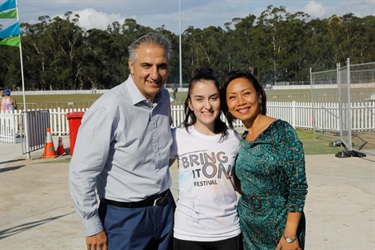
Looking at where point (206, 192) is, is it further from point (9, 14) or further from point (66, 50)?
point (66, 50)

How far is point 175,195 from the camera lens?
7035mm

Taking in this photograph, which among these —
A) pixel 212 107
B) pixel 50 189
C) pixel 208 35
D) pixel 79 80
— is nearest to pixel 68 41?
pixel 79 80

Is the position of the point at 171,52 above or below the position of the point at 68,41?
below

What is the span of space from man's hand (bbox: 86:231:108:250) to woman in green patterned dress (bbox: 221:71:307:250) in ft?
2.63

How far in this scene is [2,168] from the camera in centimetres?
1030

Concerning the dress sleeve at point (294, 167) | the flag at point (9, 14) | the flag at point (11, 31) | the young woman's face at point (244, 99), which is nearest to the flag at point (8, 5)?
the flag at point (9, 14)

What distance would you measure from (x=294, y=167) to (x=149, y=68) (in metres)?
0.95

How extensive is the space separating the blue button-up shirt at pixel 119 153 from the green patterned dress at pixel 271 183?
1.60 feet

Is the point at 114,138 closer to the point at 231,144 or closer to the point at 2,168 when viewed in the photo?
the point at 231,144

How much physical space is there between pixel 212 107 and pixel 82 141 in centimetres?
84

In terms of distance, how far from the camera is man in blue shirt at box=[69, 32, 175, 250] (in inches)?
97.8

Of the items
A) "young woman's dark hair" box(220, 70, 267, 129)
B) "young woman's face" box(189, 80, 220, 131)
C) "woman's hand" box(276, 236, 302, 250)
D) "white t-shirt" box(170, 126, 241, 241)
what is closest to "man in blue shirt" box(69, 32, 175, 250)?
"white t-shirt" box(170, 126, 241, 241)

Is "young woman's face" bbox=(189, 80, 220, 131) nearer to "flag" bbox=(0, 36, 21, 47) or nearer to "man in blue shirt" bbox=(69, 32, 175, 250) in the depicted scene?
"man in blue shirt" bbox=(69, 32, 175, 250)

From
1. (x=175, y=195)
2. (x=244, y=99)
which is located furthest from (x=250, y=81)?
(x=175, y=195)
